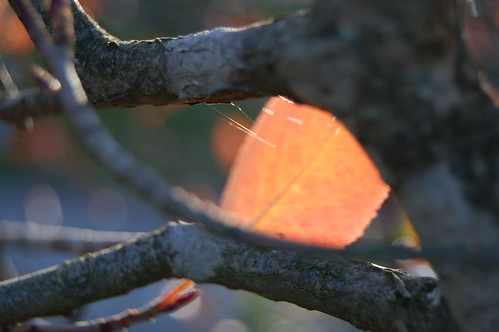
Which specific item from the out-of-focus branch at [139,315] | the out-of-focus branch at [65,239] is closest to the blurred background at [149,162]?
the out-of-focus branch at [65,239]

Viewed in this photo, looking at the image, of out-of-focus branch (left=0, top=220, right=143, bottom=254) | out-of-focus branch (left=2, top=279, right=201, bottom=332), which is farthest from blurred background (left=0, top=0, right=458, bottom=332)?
out-of-focus branch (left=2, top=279, right=201, bottom=332)

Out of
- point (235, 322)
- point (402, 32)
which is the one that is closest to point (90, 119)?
point (402, 32)

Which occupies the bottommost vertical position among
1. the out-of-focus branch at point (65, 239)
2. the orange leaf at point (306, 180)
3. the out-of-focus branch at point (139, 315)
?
the out-of-focus branch at point (139, 315)

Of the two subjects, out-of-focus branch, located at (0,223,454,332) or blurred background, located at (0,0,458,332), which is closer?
out-of-focus branch, located at (0,223,454,332)

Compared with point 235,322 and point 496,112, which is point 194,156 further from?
point 496,112

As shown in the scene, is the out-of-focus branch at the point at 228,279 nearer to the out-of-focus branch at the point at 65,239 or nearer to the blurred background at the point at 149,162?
the out-of-focus branch at the point at 65,239

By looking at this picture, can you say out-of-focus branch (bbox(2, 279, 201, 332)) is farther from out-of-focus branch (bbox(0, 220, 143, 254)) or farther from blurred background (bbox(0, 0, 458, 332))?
blurred background (bbox(0, 0, 458, 332))

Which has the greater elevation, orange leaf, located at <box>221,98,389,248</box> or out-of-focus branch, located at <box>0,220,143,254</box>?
orange leaf, located at <box>221,98,389,248</box>
